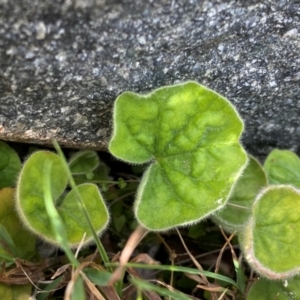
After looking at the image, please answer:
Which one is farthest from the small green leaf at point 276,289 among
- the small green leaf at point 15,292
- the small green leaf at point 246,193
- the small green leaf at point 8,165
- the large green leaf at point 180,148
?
the small green leaf at point 8,165

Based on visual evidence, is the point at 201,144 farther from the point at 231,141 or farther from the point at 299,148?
the point at 299,148

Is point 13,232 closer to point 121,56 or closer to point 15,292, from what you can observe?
point 15,292

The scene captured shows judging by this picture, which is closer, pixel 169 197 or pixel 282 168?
pixel 169 197

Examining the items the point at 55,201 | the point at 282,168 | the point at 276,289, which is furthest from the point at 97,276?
Answer: the point at 282,168

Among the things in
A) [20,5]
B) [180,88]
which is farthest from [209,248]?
[20,5]

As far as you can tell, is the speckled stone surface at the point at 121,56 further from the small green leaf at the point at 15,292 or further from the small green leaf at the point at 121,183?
the small green leaf at the point at 15,292
